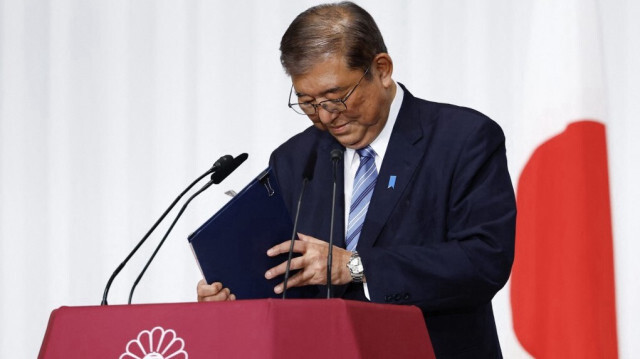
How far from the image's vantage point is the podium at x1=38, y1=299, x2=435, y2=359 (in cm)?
129

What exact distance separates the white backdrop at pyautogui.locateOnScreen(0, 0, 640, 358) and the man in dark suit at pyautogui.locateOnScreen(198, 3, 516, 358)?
1.00 m

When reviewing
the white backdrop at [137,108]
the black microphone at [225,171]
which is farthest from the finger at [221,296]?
the white backdrop at [137,108]

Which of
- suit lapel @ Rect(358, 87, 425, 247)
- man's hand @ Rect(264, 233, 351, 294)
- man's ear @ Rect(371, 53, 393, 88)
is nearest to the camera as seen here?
man's hand @ Rect(264, 233, 351, 294)

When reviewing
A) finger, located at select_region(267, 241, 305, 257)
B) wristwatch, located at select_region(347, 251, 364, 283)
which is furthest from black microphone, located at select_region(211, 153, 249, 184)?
wristwatch, located at select_region(347, 251, 364, 283)

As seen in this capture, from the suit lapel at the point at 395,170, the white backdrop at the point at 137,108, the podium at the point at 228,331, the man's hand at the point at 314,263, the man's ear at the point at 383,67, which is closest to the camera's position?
the podium at the point at 228,331

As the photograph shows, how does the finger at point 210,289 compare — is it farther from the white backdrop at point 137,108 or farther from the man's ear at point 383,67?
the white backdrop at point 137,108

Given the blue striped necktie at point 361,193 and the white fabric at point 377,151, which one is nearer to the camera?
the blue striped necktie at point 361,193

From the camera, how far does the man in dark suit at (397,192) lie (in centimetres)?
194

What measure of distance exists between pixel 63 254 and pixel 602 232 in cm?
212

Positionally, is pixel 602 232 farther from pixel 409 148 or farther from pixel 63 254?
pixel 63 254

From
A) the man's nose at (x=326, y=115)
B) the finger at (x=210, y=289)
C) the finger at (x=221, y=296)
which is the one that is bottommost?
the finger at (x=221, y=296)

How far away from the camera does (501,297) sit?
2.95m

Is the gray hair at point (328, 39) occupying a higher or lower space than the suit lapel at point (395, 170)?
higher

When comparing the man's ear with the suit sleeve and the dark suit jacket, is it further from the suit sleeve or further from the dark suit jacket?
the suit sleeve
